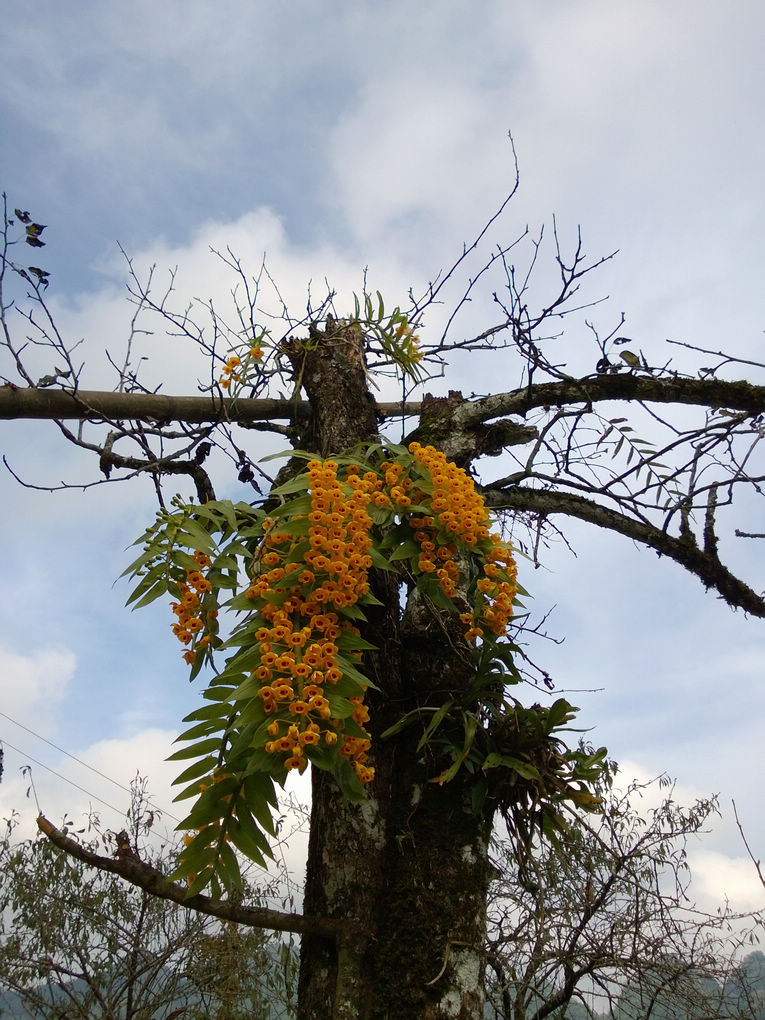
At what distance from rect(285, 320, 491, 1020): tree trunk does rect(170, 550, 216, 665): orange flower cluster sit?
1.74 ft

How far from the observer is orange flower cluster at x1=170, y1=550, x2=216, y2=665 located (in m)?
2.08

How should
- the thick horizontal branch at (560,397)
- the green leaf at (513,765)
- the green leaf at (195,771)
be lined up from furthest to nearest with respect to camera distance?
the thick horizontal branch at (560,397) → the green leaf at (513,765) → the green leaf at (195,771)

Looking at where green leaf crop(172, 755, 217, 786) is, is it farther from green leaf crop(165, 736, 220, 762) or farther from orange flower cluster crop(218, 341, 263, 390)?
orange flower cluster crop(218, 341, 263, 390)

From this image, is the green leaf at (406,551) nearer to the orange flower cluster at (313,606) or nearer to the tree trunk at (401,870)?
the orange flower cluster at (313,606)

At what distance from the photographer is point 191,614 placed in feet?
6.89

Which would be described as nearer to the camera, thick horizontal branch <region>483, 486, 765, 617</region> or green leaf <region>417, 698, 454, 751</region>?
green leaf <region>417, 698, 454, 751</region>

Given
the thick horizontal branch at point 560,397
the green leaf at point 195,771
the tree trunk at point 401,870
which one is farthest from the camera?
the thick horizontal branch at point 560,397

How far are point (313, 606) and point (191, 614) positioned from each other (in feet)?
1.22

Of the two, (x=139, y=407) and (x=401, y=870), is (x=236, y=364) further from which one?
(x=401, y=870)

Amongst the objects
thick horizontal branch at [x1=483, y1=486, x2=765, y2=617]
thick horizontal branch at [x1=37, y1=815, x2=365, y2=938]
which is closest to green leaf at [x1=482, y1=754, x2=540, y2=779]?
thick horizontal branch at [x1=37, y1=815, x2=365, y2=938]

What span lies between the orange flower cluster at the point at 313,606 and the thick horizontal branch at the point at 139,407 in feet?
4.53

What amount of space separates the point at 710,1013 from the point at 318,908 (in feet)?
11.5

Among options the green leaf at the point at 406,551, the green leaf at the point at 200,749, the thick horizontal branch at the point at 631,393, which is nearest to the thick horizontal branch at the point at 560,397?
the thick horizontal branch at the point at 631,393

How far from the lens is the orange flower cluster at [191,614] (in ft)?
6.83
